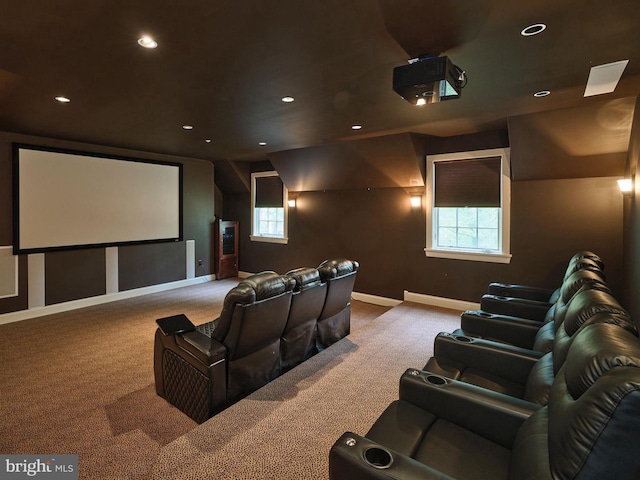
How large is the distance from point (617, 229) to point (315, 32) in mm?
4245

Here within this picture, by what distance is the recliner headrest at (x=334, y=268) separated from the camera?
3.45m

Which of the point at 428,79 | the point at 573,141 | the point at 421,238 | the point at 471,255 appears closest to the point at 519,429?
the point at 428,79

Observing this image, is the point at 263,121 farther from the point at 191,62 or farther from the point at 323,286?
the point at 323,286

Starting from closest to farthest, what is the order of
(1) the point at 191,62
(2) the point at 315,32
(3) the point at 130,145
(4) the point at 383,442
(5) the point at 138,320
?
(4) the point at 383,442, (2) the point at 315,32, (1) the point at 191,62, (5) the point at 138,320, (3) the point at 130,145

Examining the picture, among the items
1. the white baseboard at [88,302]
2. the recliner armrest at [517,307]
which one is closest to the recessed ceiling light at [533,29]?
the recliner armrest at [517,307]

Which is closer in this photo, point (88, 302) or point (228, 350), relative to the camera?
point (228, 350)

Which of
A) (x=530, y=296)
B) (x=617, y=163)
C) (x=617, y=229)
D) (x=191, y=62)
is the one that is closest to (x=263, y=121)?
(x=191, y=62)

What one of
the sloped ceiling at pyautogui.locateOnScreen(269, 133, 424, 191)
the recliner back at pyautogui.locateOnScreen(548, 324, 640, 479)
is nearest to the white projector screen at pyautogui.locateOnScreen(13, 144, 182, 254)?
the sloped ceiling at pyautogui.locateOnScreen(269, 133, 424, 191)

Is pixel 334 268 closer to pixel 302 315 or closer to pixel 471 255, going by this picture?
pixel 302 315

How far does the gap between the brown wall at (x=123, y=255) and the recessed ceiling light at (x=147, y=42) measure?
4183 mm

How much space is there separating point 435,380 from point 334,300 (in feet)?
6.16

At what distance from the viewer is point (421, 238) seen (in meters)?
5.65

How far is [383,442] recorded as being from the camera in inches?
60.2

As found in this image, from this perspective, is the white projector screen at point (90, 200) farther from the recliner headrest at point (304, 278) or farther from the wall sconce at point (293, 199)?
the recliner headrest at point (304, 278)
